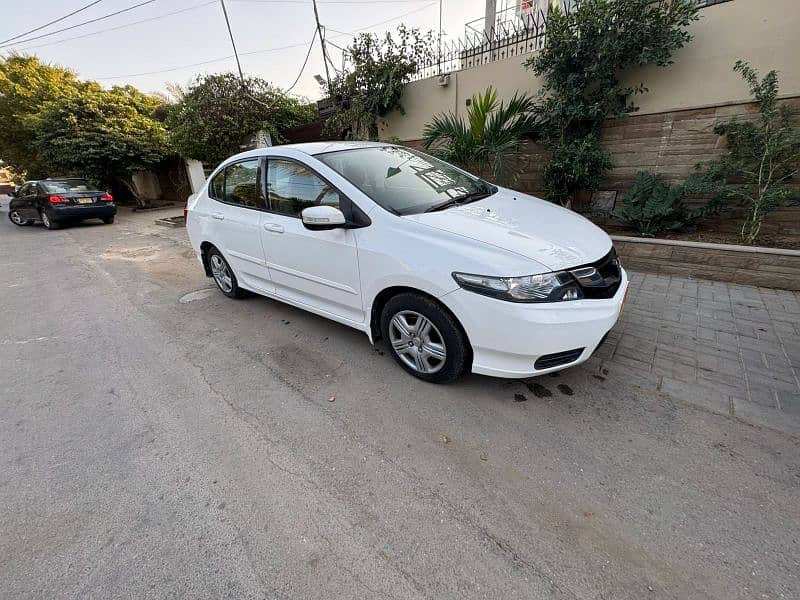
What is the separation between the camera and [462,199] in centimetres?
287

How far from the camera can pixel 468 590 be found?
55.2 inches

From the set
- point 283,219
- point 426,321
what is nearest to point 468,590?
point 426,321

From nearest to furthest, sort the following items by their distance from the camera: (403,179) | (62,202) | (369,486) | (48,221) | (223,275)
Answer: (369,486)
(403,179)
(223,275)
(62,202)
(48,221)

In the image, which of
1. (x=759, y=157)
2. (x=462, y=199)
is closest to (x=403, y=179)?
(x=462, y=199)

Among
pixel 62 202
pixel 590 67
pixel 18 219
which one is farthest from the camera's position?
pixel 18 219

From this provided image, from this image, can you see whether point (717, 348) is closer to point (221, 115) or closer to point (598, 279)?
point (598, 279)

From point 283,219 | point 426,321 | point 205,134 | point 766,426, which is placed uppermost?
point 205,134

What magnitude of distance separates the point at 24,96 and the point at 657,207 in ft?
74.2

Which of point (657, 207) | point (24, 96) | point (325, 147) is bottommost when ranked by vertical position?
point (657, 207)

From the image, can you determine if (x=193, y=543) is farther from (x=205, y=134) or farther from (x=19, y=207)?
(x=19, y=207)

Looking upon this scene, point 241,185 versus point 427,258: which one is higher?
point 241,185

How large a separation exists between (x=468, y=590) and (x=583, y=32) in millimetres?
5762

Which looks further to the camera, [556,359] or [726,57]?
[726,57]

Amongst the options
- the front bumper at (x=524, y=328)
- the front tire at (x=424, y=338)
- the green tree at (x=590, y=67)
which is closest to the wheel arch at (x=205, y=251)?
the front tire at (x=424, y=338)
